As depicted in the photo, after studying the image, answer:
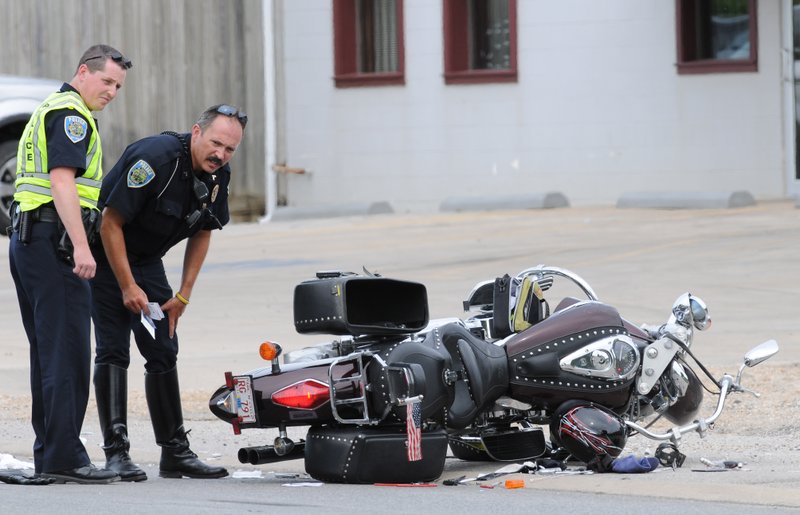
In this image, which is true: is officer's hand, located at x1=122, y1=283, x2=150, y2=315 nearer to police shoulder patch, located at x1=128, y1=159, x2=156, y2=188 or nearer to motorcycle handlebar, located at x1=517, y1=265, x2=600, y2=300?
police shoulder patch, located at x1=128, y1=159, x2=156, y2=188

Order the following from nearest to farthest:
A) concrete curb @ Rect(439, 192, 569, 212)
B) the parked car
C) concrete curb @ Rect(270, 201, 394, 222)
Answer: the parked car < concrete curb @ Rect(439, 192, 569, 212) < concrete curb @ Rect(270, 201, 394, 222)

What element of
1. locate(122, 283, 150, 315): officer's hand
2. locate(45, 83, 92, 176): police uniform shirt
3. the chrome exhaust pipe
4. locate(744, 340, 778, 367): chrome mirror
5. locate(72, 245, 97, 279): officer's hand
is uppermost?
locate(45, 83, 92, 176): police uniform shirt

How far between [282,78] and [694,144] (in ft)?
18.9

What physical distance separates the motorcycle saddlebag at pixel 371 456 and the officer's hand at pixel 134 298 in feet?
2.99

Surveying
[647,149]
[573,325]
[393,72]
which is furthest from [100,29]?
[573,325]

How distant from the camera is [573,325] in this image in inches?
269

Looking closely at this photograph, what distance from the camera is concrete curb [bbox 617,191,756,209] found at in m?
18.8

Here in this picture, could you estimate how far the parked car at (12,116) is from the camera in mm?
15391

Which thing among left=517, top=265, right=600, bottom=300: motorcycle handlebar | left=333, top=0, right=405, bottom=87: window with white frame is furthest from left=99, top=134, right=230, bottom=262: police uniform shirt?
left=333, top=0, right=405, bottom=87: window with white frame

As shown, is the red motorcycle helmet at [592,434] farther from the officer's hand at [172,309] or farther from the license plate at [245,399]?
the officer's hand at [172,309]

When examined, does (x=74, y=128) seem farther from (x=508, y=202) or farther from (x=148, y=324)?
(x=508, y=202)

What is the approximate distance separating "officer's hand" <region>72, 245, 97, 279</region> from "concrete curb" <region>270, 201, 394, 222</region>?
14384 millimetres

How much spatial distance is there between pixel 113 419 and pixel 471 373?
154 cm

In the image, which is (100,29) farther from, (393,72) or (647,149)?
(647,149)
